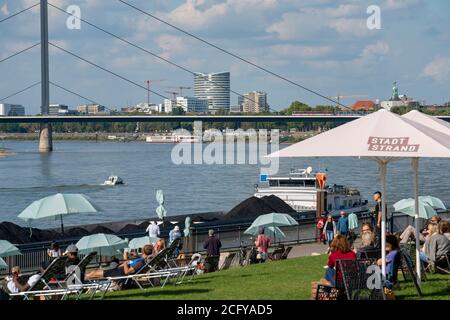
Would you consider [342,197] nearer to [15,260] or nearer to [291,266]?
[15,260]

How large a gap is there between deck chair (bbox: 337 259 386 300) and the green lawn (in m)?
0.81

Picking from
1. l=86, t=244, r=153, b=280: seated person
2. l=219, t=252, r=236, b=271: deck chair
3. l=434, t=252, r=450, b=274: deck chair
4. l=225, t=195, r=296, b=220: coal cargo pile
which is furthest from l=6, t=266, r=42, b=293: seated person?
l=225, t=195, r=296, b=220: coal cargo pile

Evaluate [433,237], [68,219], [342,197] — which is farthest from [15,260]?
[68,219]

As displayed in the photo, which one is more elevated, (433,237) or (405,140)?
(405,140)

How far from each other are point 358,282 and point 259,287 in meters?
1.99

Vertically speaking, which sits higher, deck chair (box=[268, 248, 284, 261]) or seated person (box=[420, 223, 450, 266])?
seated person (box=[420, 223, 450, 266])

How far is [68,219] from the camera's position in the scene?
1531 inches

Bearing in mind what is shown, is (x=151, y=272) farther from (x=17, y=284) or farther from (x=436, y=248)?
(x=436, y=248)

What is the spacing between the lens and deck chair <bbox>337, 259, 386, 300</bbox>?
25.0 ft

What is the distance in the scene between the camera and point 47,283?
368 inches

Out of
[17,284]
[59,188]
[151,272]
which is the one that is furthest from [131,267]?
[59,188]

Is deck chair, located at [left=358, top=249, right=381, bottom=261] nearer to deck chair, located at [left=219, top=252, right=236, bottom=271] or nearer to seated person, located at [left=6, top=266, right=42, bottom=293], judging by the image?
seated person, located at [left=6, top=266, right=42, bottom=293]
